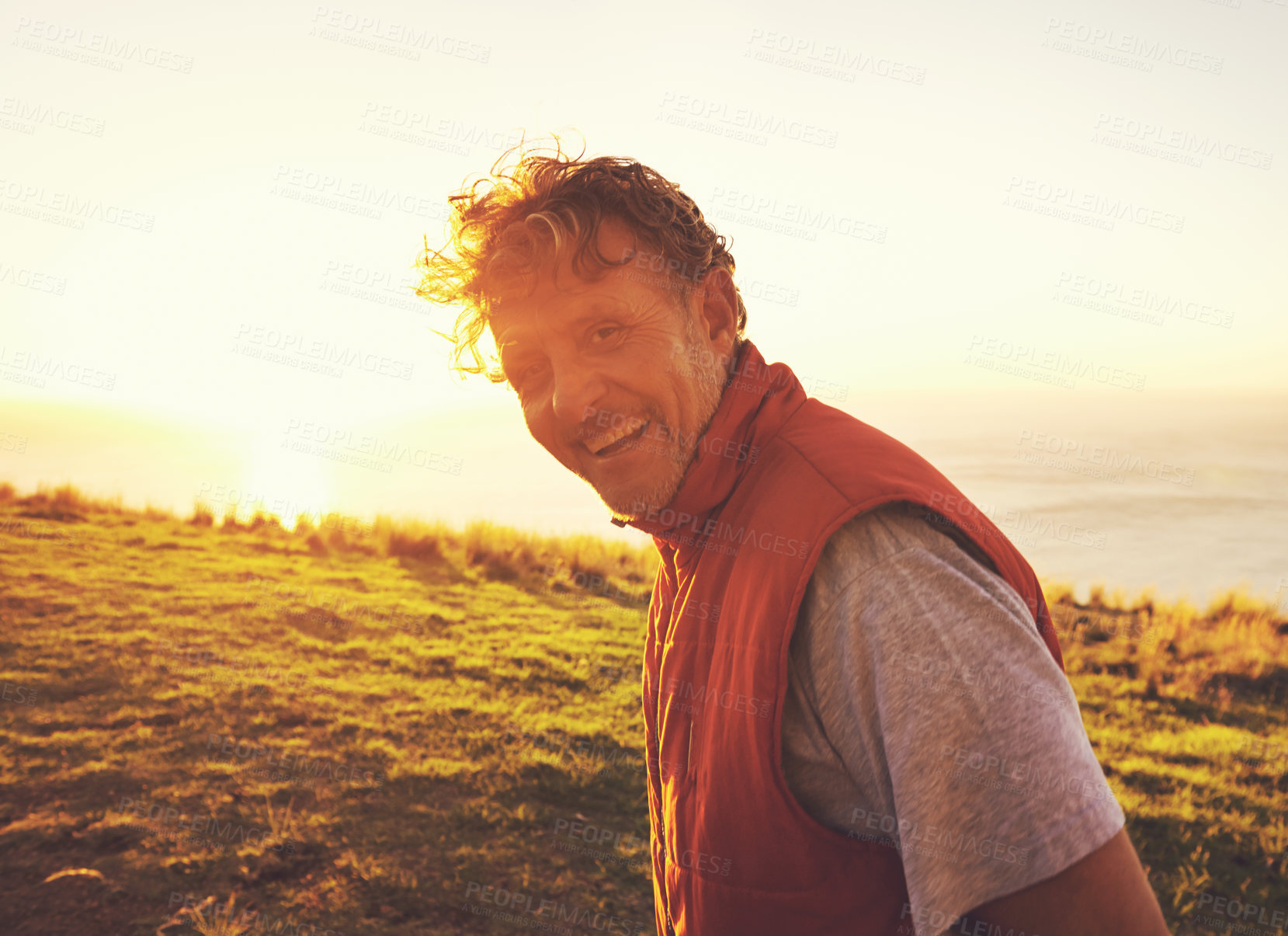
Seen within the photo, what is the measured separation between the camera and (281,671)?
6578 millimetres

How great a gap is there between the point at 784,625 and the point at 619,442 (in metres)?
0.76

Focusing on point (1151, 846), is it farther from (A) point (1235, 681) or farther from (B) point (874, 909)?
(B) point (874, 909)

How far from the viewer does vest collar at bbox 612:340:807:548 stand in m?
1.94

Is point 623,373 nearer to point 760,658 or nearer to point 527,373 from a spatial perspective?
point 527,373

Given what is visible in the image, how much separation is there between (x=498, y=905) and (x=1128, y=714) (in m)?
5.63

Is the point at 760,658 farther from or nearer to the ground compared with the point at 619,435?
nearer to the ground

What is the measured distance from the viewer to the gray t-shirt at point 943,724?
115 centimetres

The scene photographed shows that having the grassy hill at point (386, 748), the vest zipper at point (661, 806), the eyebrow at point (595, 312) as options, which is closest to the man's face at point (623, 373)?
the eyebrow at point (595, 312)

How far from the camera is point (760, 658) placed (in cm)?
146

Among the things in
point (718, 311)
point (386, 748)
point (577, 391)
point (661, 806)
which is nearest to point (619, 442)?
point (577, 391)

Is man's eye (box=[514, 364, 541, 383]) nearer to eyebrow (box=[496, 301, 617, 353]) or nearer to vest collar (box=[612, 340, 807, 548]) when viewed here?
eyebrow (box=[496, 301, 617, 353])

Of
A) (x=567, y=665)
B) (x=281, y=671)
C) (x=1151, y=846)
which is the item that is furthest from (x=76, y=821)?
(x=1151, y=846)

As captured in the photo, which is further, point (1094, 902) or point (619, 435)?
point (619, 435)

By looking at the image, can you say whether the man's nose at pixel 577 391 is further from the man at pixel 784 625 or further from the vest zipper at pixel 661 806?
the vest zipper at pixel 661 806
